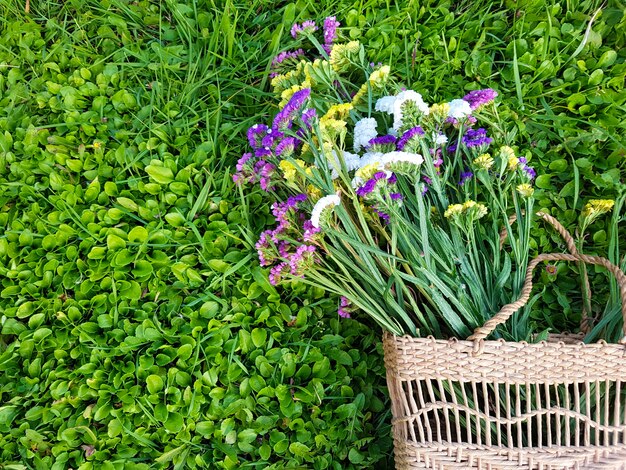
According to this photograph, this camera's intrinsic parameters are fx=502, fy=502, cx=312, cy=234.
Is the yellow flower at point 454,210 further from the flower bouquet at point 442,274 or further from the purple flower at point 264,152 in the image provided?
the purple flower at point 264,152

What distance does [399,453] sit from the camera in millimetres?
1131

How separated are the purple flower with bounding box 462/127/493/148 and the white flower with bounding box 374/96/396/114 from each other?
19 cm

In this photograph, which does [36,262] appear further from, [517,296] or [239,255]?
[517,296]

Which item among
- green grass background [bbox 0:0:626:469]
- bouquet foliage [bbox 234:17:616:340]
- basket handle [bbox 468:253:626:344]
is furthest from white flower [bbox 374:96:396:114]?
basket handle [bbox 468:253:626:344]

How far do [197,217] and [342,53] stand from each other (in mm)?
597

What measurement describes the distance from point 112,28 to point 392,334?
1.38 metres

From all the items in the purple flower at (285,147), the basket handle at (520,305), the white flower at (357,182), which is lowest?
the basket handle at (520,305)

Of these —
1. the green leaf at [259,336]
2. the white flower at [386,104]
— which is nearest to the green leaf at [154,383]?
the green leaf at [259,336]

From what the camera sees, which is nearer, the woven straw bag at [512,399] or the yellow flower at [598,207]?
the woven straw bag at [512,399]

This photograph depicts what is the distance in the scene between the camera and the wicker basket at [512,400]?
1018 millimetres

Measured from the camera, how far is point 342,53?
1.28m

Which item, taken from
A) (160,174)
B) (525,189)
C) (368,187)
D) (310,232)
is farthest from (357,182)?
(160,174)

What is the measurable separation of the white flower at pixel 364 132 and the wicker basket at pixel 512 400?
45 centimetres

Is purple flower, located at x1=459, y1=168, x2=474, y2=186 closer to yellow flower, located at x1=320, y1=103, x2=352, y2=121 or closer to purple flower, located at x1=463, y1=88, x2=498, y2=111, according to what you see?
purple flower, located at x1=463, y1=88, x2=498, y2=111
